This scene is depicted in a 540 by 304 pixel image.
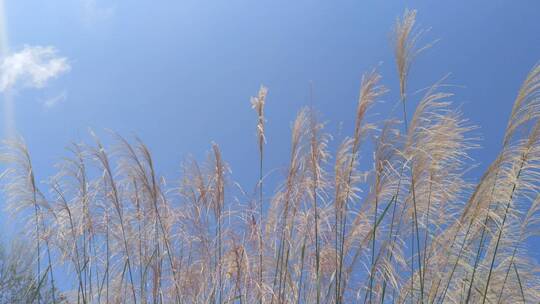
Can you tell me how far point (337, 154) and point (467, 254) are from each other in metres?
0.86

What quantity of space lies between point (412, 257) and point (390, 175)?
20.0 inches

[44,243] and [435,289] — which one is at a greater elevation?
[44,243]

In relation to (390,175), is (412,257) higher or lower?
lower

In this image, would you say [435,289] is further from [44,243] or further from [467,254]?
[44,243]

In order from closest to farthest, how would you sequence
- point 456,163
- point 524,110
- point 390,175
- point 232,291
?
point 524,110, point 390,175, point 456,163, point 232,291

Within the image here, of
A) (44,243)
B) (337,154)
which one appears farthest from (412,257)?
(44,243)

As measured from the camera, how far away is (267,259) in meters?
3.07

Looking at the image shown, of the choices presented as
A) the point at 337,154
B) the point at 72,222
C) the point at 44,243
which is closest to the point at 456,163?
the point at 337,154

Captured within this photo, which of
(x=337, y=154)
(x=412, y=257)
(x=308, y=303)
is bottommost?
(x=308, y=303)

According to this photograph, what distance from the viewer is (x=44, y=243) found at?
3268 millimetres

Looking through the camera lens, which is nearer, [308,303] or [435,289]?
[435,289]

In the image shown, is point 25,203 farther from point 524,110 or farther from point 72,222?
point 524,110

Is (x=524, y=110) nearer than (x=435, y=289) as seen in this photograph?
Yes

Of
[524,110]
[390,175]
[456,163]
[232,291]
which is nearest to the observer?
[524,110]
